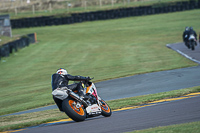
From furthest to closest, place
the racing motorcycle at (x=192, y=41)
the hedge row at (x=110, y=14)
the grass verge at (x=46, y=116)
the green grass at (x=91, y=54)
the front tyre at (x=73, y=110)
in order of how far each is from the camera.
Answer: the hedge row at (x=110, y=14) < the racing motorcycle at (x=192, y=41) < the green grass at (x=91, y=54) < the grass verge at (x=46, y=116) < the front tyre at (x=73, y=110)

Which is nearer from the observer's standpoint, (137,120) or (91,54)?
(137,120)

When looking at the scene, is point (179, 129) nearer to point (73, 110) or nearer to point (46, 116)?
point (73, 110)

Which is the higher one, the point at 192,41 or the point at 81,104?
the point at 81,104

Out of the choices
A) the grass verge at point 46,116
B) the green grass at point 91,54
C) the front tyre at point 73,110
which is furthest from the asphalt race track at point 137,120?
the green grass at point 91,54

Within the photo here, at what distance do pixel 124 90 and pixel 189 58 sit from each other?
8.60 m

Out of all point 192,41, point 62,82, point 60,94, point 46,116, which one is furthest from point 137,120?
point 192,41

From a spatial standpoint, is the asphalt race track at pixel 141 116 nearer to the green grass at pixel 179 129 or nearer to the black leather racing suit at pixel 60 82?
the green grass at pixel 179 129

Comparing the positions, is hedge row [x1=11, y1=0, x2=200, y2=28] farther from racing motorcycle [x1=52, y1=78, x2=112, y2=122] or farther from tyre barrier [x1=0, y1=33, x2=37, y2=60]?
racing motorcycle [x1=52, y1=78, x2=112, y2=122]

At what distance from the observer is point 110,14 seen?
50.8 m

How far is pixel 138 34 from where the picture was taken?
40750 millimetres

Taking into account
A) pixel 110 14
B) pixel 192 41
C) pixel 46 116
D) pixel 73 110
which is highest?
pixel 110 14

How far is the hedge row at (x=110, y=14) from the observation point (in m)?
50.4

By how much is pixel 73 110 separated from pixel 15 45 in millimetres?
25622

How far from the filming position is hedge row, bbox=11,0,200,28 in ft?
165
